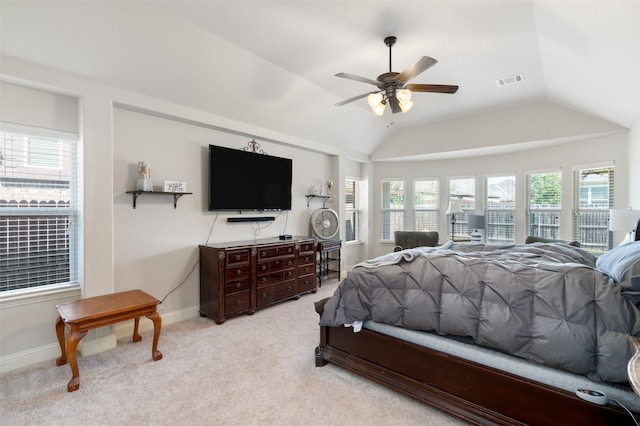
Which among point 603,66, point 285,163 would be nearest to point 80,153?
point 285,163

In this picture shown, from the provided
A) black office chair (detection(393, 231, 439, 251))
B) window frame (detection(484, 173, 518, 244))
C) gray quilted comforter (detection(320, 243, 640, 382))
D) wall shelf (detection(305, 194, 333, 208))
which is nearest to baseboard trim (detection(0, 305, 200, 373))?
gray quilted comforter (detection(320, 243, 640, 382))

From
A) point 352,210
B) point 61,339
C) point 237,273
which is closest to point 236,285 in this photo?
point 237,273

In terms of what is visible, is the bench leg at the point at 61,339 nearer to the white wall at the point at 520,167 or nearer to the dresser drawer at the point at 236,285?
the dresser drawer at the point at 236,285

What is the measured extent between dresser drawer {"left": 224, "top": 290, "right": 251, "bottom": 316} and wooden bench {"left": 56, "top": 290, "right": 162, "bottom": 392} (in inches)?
37.1

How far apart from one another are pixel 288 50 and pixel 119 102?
1.78 meters

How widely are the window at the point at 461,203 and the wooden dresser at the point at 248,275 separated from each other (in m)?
3.47

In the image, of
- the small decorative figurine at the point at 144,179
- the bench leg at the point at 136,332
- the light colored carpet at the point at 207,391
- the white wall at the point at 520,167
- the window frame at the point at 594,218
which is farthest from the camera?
the window frame at the point at 594,218

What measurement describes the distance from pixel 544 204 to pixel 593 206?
697 mm

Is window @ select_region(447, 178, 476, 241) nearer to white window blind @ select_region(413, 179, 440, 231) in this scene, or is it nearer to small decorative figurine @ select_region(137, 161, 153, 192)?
white window blind @ select_region(413, 179, 440, 231)

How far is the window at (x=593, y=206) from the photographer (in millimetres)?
4617

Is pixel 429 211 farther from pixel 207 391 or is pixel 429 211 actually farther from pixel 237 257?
pixel 207 391

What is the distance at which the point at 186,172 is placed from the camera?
3787mm

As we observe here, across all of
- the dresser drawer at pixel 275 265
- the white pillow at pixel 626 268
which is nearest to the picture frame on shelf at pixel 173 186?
the dresser drawer at pixel 275 265

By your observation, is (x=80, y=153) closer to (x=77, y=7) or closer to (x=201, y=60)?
(x=77, y=7)
